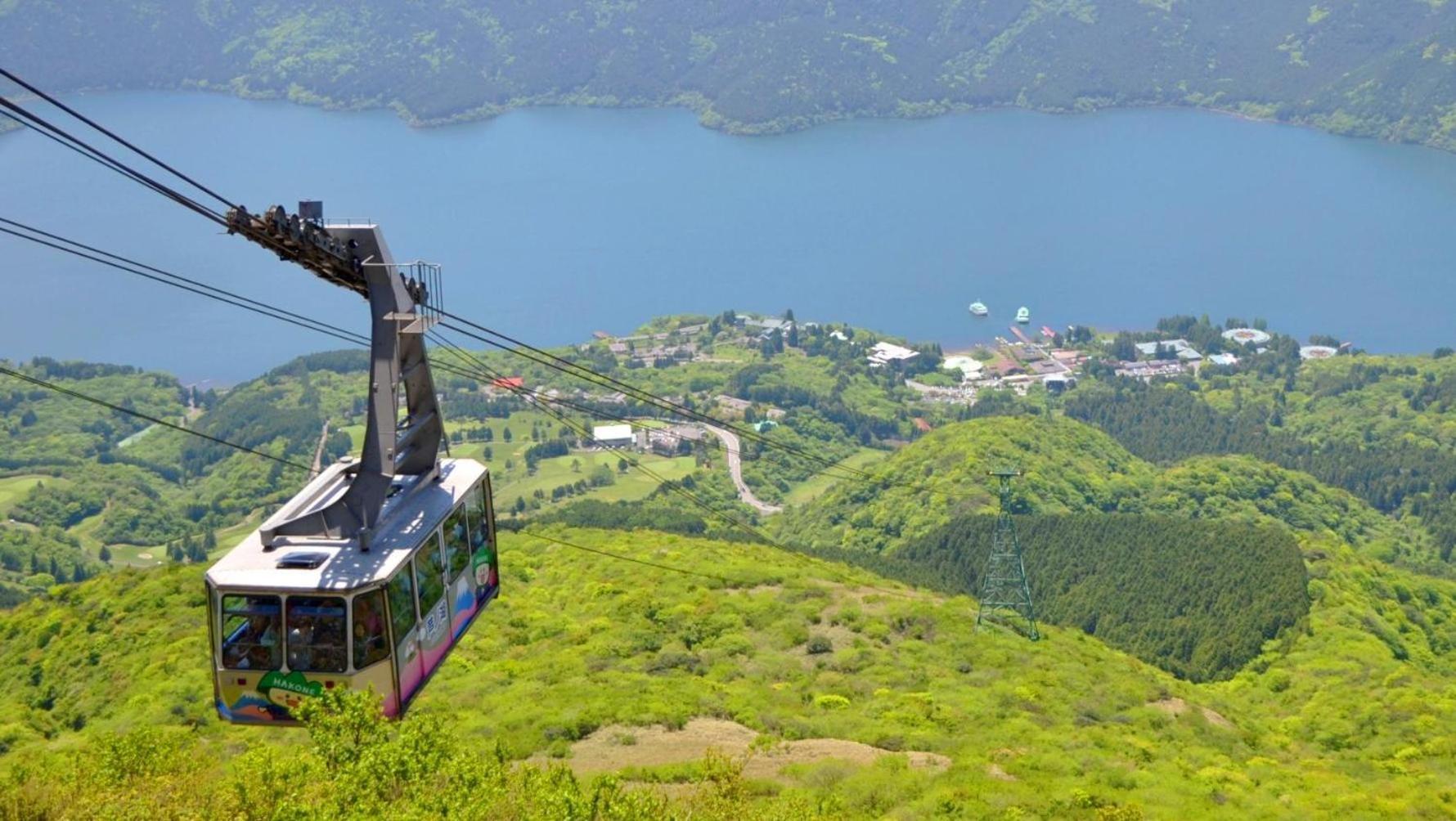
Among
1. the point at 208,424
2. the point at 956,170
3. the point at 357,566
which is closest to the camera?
the point at 357,566

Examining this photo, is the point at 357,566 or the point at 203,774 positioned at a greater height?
the point at 357,566

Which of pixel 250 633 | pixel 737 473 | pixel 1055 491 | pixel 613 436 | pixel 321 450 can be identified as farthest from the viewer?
pixel 321 450

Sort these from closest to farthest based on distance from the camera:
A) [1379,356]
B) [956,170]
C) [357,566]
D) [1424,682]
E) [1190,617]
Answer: [357,566]
[1424,682]
[1190,617]
[1379,356]
[956,170]

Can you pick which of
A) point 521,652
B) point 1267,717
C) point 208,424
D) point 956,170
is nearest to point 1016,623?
point 1267,717

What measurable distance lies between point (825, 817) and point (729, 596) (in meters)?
13.9

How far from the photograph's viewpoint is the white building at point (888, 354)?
347ft

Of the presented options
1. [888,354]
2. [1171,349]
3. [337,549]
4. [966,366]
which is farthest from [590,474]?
[337,549]

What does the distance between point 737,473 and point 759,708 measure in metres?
59.3

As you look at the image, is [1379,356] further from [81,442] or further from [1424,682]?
[81,442]

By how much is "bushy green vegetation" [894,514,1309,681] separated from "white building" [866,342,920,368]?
52031 millimetres

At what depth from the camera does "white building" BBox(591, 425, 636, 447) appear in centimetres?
8631

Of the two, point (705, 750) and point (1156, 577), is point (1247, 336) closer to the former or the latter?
point (1156, 577)

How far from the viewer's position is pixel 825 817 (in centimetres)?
1786

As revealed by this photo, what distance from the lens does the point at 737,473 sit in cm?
8394
